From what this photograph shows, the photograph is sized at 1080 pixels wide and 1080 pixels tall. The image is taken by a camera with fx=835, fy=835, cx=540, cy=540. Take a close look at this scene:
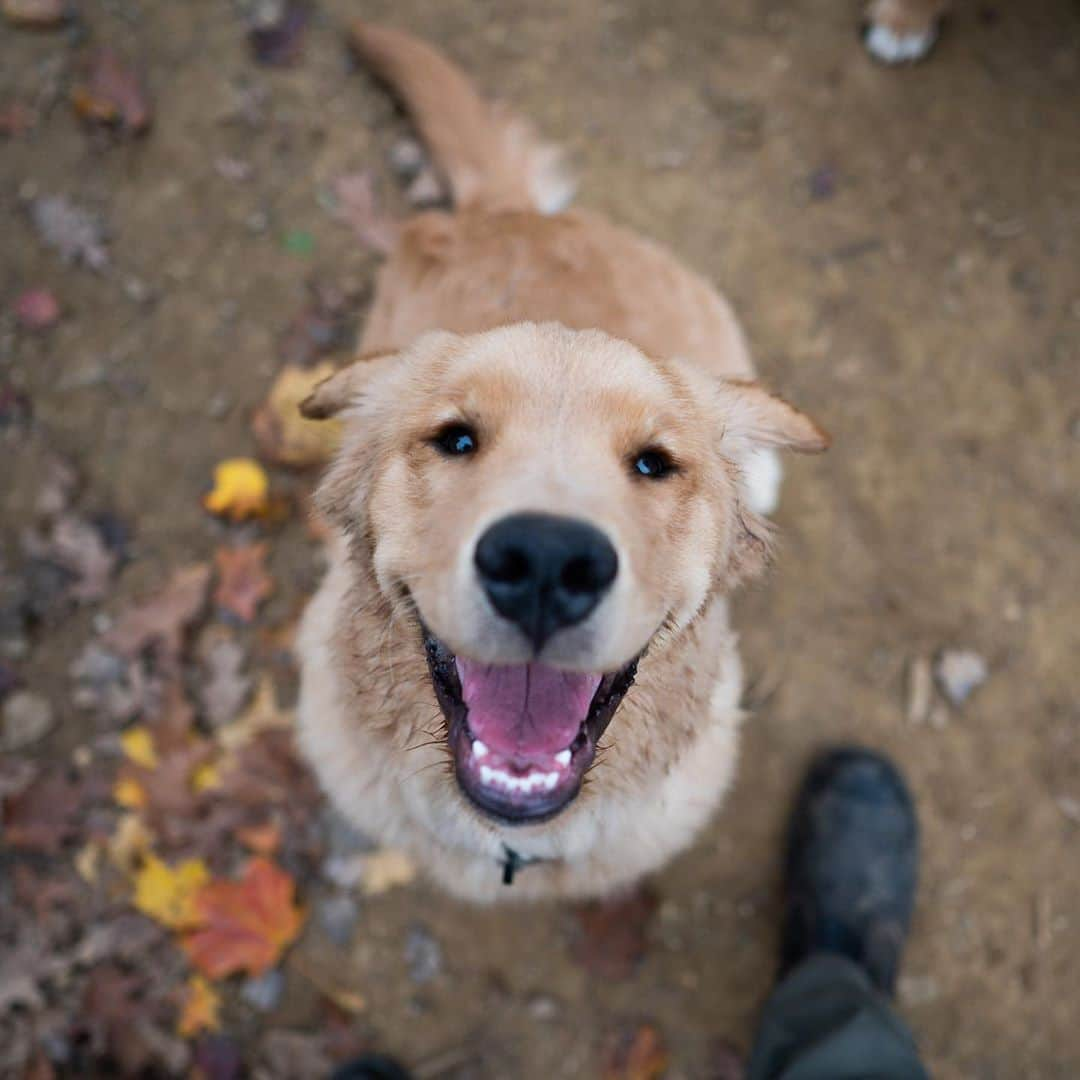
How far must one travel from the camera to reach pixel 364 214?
3738 mm

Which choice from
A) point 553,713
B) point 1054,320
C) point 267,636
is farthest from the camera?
point 1054,320

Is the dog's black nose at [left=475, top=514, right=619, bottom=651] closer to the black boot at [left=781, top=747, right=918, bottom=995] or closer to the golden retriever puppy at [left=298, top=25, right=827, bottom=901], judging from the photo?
the golden retriever puppy at [left=298, top=25, right=827, bottom=901]

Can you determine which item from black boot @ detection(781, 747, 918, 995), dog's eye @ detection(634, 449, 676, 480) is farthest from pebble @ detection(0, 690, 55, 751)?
black boot @ detection(781, 747, 918, 995)

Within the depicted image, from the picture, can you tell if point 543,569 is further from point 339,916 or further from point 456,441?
point 339,916

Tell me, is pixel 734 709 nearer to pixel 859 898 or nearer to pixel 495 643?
pixel 859 898

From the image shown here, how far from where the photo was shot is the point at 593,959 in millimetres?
3168

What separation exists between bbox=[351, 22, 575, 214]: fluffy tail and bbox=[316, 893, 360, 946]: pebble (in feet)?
8.74

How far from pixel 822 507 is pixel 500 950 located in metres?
2.19

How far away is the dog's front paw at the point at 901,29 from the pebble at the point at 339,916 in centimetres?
436

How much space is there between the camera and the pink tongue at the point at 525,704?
6.07 feet

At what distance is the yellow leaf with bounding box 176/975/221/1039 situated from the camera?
10.0 ft

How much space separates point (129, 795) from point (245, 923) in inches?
25.9

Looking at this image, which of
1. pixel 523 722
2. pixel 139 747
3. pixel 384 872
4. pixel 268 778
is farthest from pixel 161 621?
pixel 523 722

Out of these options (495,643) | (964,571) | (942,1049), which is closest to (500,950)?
(942,1049)
